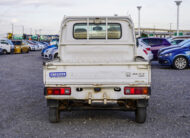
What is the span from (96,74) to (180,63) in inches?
451

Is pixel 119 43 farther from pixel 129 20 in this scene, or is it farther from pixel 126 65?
pixel 126 65

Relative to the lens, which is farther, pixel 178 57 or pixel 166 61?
pixel 166 61

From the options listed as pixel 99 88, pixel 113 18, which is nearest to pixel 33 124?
pixel 99 88

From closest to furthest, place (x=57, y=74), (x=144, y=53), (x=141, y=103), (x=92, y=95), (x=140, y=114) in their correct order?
(x=57, y=74) → (x=92, y=95) → (x=141, y=103) → (x=140, y=114) → (x=144, y=53)

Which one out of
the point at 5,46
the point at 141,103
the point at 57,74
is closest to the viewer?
the point at 57,74

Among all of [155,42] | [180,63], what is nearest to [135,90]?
[180,63]

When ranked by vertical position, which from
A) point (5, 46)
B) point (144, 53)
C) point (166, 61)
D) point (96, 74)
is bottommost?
point (96, 74)

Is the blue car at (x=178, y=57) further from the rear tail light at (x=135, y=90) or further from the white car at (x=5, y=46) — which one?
the white car at (x=5, y=46)

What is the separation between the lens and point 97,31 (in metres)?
7.25

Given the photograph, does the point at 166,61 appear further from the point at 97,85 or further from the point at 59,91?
the point at 59,91

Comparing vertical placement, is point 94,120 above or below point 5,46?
below

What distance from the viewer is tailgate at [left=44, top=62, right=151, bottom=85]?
17.0ft

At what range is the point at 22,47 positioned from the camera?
3725 centimetres

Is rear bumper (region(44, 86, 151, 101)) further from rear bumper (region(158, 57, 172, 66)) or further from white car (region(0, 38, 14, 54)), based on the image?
white car (region(0, 38, 14, 54))
